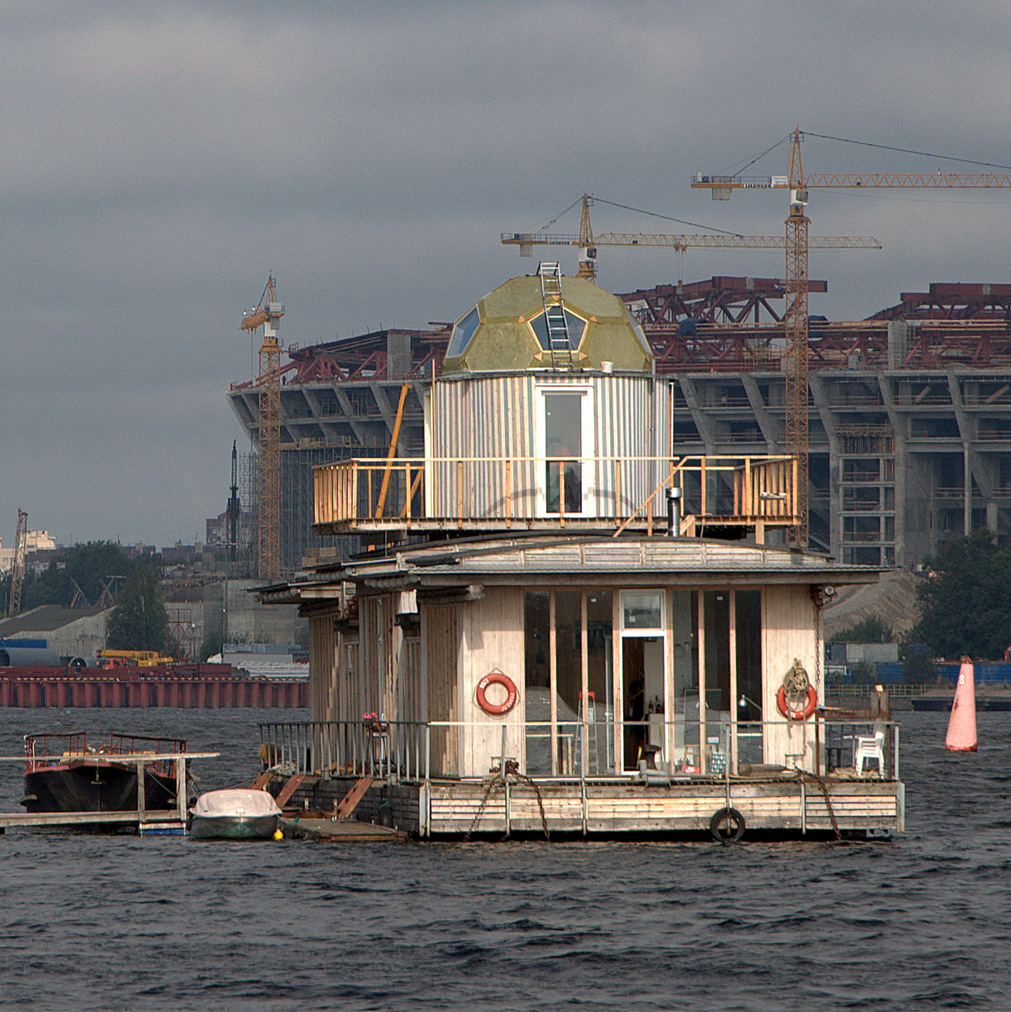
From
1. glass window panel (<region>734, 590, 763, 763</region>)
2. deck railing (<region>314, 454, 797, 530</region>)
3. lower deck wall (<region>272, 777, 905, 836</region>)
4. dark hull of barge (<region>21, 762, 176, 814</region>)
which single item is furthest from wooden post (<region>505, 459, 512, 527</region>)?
dark hull of barge (<region>21, 762, 176, 814</region>)

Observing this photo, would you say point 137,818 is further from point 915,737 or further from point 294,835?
point 915,737

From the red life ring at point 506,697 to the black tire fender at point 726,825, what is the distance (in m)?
4.25

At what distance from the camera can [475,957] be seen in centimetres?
2709

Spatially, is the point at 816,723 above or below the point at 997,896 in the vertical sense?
above

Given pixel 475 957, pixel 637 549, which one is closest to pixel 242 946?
pixel 475 957

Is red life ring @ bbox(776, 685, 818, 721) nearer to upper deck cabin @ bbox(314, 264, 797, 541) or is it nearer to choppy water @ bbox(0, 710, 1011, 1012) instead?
choppy water @ bbox(0, 710, 1011, 1012)

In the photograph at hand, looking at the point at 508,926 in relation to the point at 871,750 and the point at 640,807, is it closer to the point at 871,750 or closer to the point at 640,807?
the point at 640,807

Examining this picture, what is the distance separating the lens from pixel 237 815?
1567 inches

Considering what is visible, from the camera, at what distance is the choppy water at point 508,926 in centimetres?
2516

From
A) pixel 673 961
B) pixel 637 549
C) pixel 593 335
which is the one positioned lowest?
pixel 673 961

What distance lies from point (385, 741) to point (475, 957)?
43.6 ft

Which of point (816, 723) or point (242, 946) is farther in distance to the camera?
point (816, 723)

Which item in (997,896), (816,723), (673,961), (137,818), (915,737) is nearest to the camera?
(673,961)

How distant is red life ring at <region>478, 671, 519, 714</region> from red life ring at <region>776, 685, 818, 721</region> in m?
5.07
